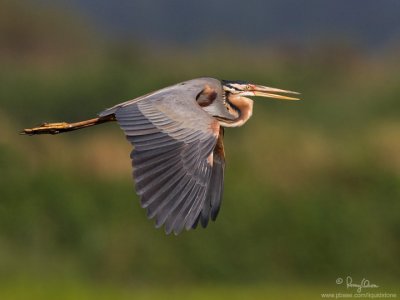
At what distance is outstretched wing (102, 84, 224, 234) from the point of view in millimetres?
6047

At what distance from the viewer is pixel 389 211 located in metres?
12.3

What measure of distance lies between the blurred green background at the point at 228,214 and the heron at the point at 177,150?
14.7ft

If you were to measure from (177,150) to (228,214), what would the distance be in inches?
214

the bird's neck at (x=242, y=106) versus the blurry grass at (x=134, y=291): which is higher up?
the bird's neck at (x=242, y=106)

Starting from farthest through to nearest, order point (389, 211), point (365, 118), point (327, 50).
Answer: point (327, 50), point (365, 118), point (389, 211)

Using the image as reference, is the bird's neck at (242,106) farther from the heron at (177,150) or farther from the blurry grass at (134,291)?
the blurry grass at (134,291)

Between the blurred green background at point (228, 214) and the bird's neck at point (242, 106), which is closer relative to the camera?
the bird's neck at point (242, 106)

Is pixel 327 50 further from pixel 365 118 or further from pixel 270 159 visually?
pixel 270 159

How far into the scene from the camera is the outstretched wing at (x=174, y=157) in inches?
238

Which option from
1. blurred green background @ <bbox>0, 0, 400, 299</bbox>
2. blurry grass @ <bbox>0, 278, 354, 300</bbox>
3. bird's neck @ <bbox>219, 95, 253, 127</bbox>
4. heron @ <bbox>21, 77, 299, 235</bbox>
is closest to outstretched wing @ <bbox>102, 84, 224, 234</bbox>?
heron @ <bbox>21, 77, 299, 235</bbox>

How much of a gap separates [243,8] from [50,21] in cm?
3221

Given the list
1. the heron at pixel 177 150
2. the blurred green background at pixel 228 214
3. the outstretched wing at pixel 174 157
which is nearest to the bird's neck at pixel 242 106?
the heron at pixel 177 150

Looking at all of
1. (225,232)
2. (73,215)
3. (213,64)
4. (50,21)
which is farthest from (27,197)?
(50,21)

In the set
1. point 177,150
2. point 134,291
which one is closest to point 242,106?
point 177,150
